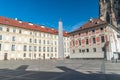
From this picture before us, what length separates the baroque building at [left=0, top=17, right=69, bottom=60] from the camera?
5012cm

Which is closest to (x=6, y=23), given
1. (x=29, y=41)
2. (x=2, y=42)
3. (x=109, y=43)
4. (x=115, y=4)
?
(x=2, y=42)

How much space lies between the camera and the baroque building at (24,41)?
5012 centimetres

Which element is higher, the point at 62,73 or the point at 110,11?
the point at 110,11

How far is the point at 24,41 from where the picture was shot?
55875mm

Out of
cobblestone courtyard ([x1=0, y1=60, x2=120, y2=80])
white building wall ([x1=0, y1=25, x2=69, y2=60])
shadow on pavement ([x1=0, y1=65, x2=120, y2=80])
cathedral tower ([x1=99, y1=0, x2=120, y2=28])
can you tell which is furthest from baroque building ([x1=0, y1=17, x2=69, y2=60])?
shadow on pavement ([x1=0, y1=65, x2=120, y2=80])

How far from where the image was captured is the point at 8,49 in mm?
50531

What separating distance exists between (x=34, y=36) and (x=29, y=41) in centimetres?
332

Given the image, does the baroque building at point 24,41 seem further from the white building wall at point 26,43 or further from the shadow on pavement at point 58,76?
the shadow on pavement at point 58,76

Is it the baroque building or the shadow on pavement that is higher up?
the baroque building

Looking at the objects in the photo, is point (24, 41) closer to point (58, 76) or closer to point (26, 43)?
point (26, 43)

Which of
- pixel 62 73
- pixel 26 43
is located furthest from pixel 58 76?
pixel 26 43

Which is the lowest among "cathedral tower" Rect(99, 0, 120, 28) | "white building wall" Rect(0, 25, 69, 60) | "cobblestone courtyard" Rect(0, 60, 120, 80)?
"cobblestone courtyard" Rect(0, 60, 120, 80)

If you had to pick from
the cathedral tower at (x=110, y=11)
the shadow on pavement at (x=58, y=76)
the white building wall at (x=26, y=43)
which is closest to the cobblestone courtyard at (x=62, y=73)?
the shadow on pavement at (x=58, y=76)

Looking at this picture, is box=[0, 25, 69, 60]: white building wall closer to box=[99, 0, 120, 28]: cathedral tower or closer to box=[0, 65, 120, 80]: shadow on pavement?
box=[99, 0, 120, 28]: cathedral tower
